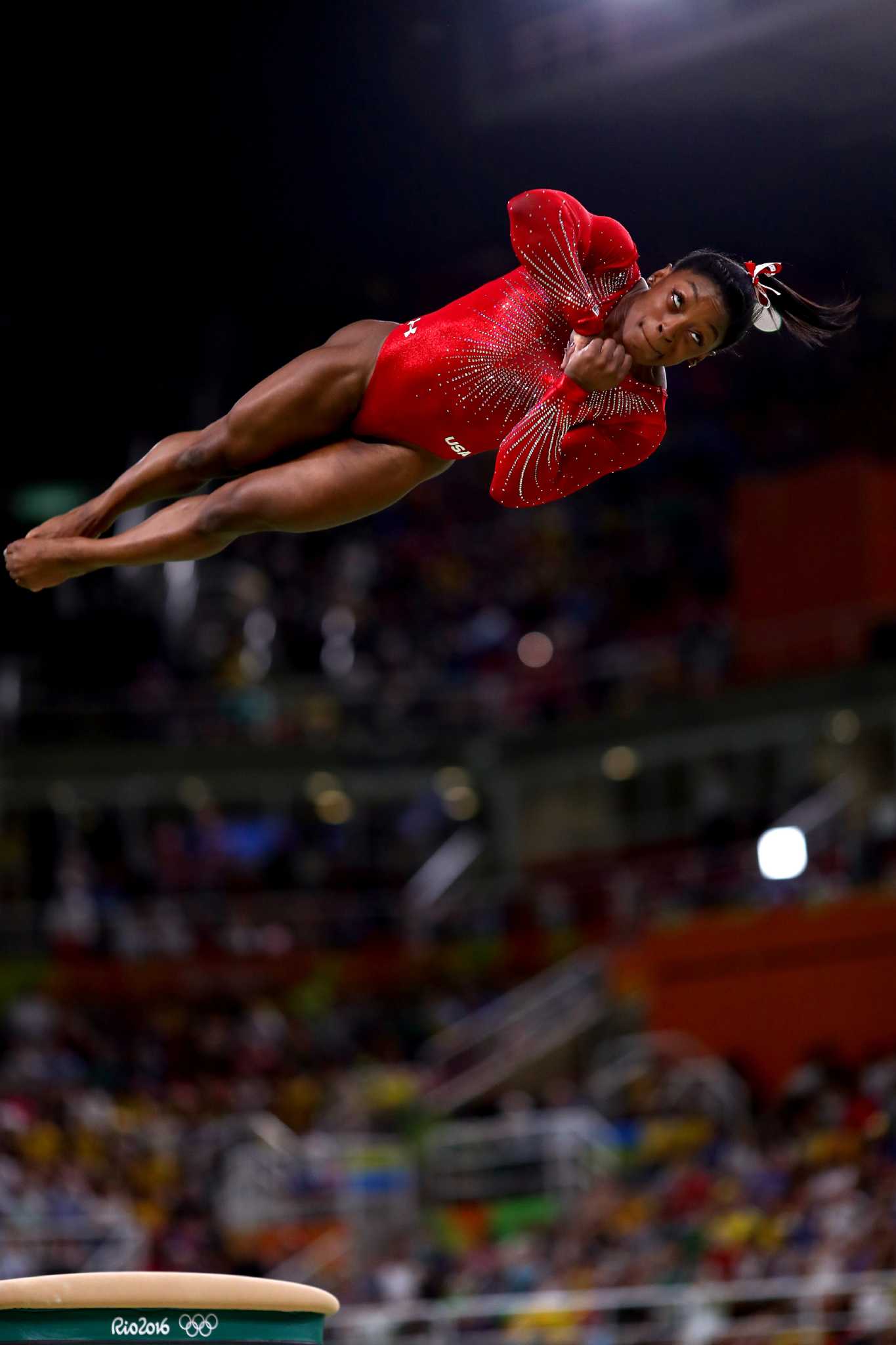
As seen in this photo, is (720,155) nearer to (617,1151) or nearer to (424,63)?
(424,63)

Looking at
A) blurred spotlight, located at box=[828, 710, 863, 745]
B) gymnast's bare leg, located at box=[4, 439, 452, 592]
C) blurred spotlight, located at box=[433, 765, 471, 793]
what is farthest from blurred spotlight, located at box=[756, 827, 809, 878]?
gymnast's bare leg, located at box=[4, 439, 452, 592]

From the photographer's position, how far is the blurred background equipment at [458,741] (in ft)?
41.3

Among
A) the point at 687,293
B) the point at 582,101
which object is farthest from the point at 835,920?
the point at 687,293

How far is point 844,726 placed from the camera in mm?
18609

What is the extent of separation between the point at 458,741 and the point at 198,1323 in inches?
683

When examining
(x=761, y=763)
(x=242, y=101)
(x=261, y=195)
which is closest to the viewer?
(x=242, y=101)

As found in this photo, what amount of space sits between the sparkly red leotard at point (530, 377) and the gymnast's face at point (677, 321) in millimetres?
155

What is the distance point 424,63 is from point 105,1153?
8.61 meters

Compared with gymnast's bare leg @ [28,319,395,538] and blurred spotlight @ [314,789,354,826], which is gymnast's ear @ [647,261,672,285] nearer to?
gymnast's bare leg @ [28,319,395,538]

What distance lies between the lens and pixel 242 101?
572 inches

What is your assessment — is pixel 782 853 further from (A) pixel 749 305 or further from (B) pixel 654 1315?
(A) pixel 749 305

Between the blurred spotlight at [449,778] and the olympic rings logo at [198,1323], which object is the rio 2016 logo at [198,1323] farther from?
the blurred spotlight at [449,778]

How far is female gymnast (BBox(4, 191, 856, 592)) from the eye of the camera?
458 centimetres

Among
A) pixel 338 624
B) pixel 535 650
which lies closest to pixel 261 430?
pixel 535 650
